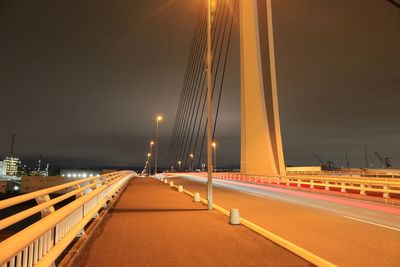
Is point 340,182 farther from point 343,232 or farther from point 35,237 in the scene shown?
point 35,237

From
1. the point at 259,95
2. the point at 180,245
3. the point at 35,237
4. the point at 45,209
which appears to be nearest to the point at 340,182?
the point at 259,95

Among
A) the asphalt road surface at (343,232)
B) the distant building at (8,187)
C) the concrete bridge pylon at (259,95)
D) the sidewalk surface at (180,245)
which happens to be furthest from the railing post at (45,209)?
the distant building at (8,187)

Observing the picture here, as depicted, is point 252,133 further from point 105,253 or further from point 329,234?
point 105,253

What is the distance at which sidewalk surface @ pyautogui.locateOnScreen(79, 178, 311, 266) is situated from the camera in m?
6.09

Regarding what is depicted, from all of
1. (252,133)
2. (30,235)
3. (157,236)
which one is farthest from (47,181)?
(30,235)

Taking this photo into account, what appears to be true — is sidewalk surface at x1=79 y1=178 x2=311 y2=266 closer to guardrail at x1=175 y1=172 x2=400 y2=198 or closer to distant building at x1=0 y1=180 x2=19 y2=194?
guardrail at x1=175 y1=172 x2=400 y2=198

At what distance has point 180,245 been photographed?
7426 millimetres

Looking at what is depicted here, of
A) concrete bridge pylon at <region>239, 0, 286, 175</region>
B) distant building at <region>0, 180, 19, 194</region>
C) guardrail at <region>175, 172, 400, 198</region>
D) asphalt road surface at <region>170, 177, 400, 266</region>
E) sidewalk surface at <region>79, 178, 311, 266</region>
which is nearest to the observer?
sidewalk surface at <region>79, 178, 311, 266</region>

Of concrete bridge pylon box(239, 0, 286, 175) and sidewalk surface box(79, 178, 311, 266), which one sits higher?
concrete bridge pylon box(239, 0, 286, 175)

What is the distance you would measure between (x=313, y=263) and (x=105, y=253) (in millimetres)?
3729

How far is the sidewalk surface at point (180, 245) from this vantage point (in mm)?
6090

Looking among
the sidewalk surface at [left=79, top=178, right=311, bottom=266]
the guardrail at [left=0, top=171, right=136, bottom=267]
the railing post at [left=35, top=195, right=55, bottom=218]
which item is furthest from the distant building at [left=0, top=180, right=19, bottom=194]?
the railing post at [left=35, top=195, right=55, bottom=218]

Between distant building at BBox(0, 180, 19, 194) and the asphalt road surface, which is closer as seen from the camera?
the asphalt road surface

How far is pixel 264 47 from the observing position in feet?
120
